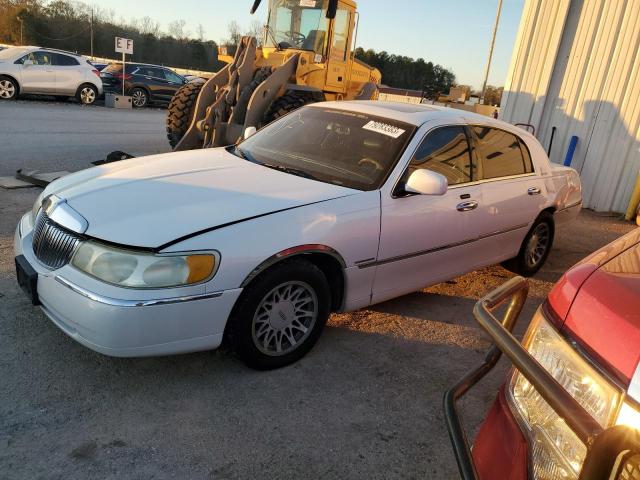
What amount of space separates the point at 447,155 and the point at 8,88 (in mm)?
16441

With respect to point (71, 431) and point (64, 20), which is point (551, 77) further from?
point (64, 20)

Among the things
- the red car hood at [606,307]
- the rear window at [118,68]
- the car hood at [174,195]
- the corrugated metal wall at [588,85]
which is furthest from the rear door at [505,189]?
the rear window at [118,68]

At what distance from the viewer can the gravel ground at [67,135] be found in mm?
8234

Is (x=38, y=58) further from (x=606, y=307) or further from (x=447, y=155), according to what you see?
(x=606, y=307)

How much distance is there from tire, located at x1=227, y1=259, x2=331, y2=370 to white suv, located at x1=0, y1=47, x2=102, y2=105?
54.0ft

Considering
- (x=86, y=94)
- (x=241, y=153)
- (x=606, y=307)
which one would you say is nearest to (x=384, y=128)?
(x=241, y=153)

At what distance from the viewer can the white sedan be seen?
8.66 ft

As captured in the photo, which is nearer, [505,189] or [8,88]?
[505,189]

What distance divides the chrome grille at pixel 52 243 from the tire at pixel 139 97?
Result: 61.0ft

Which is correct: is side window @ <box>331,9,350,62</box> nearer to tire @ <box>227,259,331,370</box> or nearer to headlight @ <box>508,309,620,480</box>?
tire @ <box>227,259,331,370</box>

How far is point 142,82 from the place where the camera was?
20359 mm

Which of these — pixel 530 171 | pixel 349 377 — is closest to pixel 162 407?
pixel 349 377

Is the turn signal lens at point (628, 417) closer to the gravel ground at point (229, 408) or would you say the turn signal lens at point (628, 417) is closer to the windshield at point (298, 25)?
the gravel ground at point (229, 408)

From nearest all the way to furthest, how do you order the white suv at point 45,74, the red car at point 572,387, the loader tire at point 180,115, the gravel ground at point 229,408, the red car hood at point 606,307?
the red car at point 572,387, the red car hood at point 606,307, the gravel ground at point 229,408, the loader tire at point 180,115, the white suv at point 45,74
